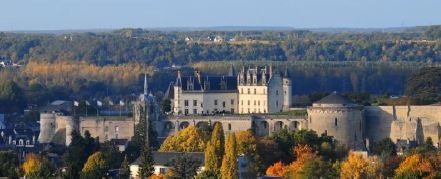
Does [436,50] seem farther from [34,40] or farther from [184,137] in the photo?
[184,137]

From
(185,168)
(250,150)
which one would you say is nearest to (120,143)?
(250,150)

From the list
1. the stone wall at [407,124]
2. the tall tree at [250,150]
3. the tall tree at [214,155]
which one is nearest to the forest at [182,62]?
the stone wall at [407,124]

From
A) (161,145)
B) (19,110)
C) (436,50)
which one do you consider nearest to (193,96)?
(161,145)

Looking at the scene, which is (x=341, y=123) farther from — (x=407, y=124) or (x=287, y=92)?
(x=287, y=92)

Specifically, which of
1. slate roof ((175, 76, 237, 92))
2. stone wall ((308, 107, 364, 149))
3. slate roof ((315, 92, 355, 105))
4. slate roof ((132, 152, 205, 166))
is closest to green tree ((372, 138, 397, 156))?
stone wall ((308, 107, 364, 149))

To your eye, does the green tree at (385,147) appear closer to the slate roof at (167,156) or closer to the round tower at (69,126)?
the slate roof at (167,156)

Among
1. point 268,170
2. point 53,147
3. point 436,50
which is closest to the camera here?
point 268,170
